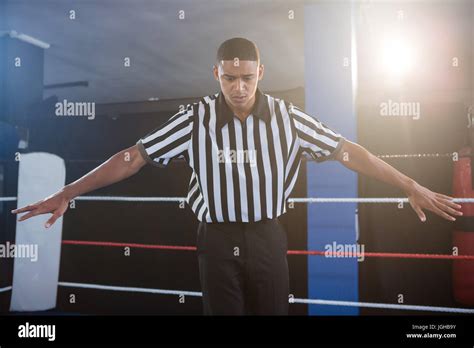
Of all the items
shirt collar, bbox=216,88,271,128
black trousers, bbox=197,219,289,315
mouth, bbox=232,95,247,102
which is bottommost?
black trousers, bbox=197,219,289,315

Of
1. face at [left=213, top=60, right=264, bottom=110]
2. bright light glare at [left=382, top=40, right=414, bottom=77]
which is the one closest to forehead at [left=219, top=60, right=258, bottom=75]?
face at [left=213, top=60, right=264, bottom=110]

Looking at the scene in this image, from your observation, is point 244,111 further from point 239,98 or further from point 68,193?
point 68,193

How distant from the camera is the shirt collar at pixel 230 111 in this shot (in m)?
1.43

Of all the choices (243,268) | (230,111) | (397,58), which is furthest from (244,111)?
(397,58)

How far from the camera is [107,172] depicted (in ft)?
4.66

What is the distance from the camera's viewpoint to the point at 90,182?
4.65 ft

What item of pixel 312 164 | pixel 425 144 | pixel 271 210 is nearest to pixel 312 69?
pixel 312 164

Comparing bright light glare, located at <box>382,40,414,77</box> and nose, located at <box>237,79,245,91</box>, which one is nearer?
nose, located at <box>237,79,245,91</box>

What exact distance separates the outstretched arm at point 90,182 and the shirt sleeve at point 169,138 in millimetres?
56

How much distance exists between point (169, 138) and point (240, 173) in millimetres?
277

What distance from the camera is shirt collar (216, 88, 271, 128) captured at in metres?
1.43

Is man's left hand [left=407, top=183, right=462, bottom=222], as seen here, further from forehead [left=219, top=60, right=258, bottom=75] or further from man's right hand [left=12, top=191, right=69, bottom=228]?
man's right hand [left=12, top=191, right=69, bottom=228]

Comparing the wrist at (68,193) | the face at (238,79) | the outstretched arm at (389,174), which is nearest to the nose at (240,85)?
the face at (238,79)

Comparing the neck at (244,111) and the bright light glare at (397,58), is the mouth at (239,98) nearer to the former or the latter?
the neck at (244,111)
